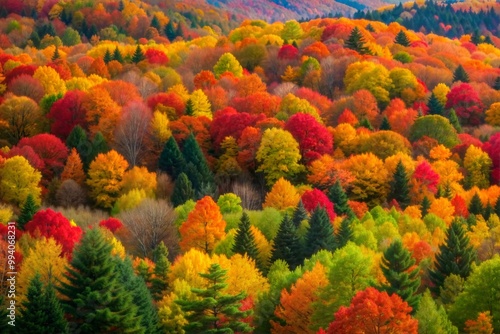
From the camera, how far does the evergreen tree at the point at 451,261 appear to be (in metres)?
47.5

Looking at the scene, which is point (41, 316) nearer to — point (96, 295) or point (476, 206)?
point (96, 295)

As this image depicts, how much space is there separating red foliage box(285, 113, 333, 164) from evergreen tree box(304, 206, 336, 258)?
88.4ft

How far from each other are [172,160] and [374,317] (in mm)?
48480

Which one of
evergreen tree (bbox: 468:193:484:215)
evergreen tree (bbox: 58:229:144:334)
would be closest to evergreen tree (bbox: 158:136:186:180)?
evergreen tree (bbox: 468:193:484:215)

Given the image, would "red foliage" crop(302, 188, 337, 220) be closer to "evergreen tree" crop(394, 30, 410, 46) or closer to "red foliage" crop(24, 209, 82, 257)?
"red foliage" crop(24, 209, 82, 257)

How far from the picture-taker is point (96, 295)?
1443 inches

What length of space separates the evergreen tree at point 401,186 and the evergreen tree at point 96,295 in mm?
44619

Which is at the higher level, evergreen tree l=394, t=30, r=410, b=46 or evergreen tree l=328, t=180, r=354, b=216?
evergreen tree l=328, t=180, r=354, b=216

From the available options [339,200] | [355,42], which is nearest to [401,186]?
[339,200]

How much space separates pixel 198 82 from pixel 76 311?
80.9 m

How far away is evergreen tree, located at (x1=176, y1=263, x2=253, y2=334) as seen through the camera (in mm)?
36688

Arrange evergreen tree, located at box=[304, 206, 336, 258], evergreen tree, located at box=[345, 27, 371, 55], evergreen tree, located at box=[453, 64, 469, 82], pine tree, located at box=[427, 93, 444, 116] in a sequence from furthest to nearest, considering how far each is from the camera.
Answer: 1. evergreen tree, located at box=[345, 27, 371, 55]
2. evergreen tree, located at box=[453, 64, 469, 82]
3. pine tree, located at box=[427, 93, 444, 116]
4. evergreen tree, located at box=[304, 206, 336, 258]

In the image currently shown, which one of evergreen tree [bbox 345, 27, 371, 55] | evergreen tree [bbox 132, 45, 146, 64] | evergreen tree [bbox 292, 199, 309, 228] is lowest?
evergreen tree [bbox 132, 45, 146, 64]

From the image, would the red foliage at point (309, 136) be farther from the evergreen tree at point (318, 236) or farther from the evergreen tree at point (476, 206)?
the evergreen tree at point (318, 236)
